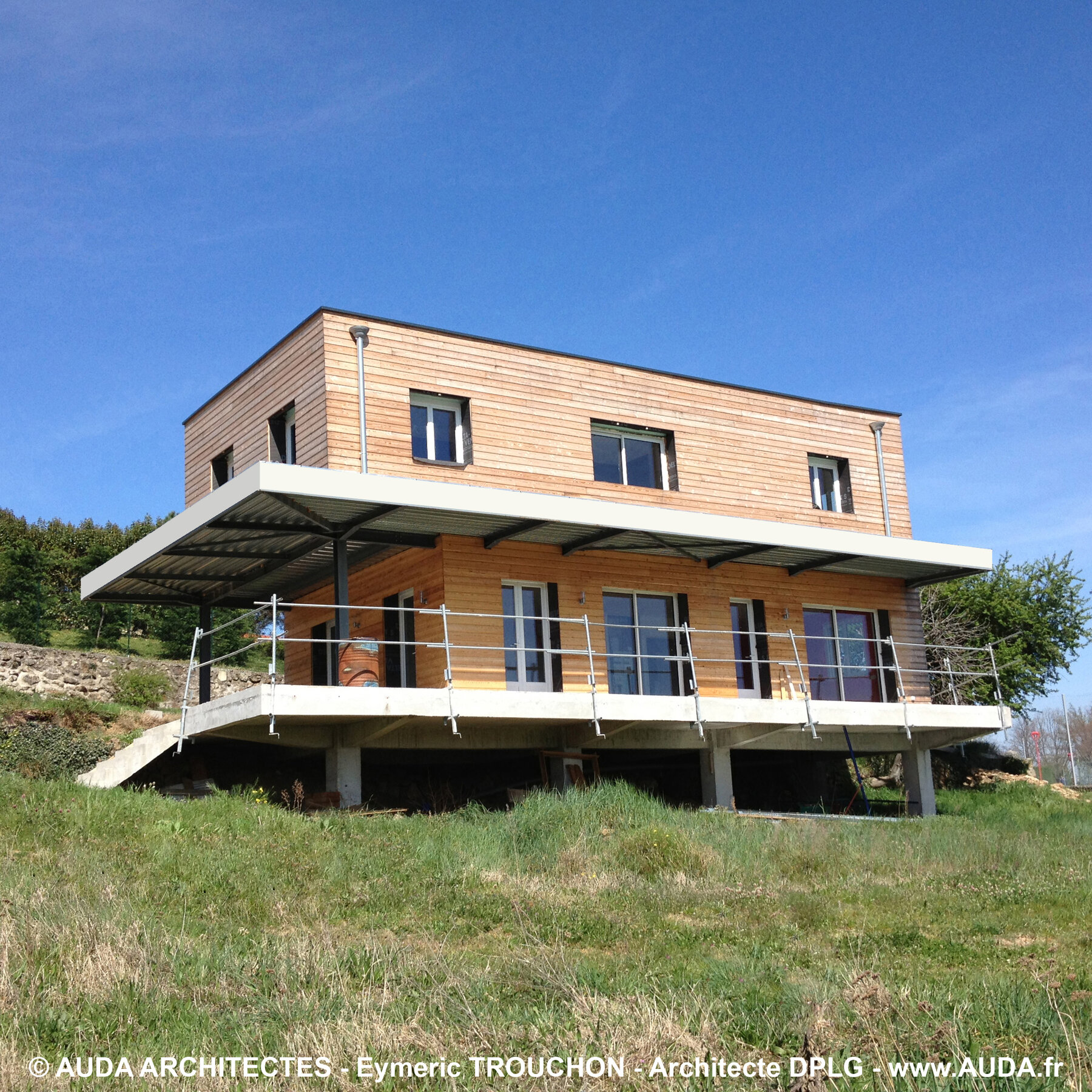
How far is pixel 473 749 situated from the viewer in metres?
19.2

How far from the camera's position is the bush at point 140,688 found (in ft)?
76.6

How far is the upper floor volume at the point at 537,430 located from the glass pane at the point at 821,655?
69.3 inches

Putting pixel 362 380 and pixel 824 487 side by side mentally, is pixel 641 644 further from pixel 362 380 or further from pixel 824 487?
pixel 362 380

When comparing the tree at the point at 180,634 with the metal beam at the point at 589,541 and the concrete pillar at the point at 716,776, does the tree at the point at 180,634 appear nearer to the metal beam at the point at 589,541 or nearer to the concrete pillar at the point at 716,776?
the metal beam at the point at 589,541

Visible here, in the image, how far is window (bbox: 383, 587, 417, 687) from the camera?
17.9 m

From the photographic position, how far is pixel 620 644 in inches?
750

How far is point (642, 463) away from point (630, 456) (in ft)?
0.81

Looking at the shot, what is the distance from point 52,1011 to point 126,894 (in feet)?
9.11

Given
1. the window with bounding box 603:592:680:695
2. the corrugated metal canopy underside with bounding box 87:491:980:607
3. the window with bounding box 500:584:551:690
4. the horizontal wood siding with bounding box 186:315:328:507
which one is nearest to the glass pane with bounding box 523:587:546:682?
the window with bounding box 500:584:551:690

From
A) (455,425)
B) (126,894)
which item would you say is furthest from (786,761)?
(126,894)

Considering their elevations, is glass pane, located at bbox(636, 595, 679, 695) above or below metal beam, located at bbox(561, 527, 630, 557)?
below

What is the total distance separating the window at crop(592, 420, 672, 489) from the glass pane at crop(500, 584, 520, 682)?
273 centimetres

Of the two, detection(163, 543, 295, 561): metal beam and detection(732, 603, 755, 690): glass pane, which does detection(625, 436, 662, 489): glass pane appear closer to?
detection(732, 603, 755, 690): glass pane

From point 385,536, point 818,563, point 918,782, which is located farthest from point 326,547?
point 918,782
